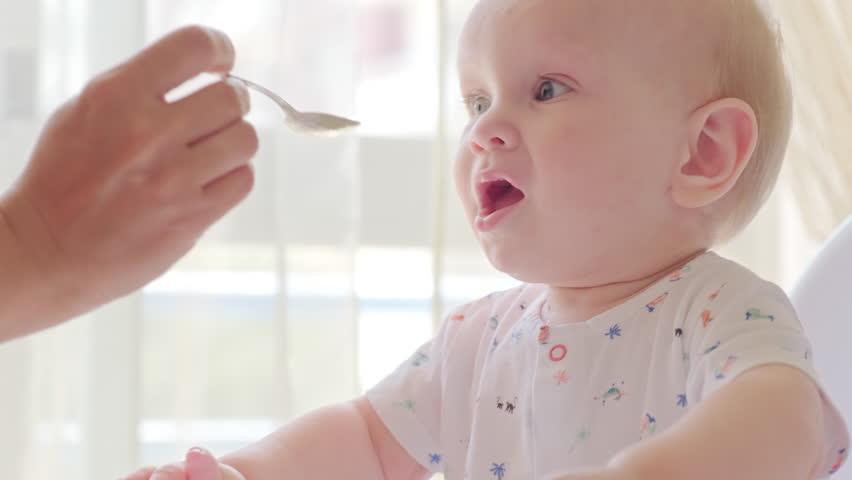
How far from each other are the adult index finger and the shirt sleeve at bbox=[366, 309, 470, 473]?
0.43 meters

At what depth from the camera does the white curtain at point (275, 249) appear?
1.48 m

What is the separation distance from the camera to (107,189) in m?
0.65

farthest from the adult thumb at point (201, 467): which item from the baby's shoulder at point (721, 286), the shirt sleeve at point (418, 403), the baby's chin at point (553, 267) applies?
the baby's shoulder at point (721, 286)

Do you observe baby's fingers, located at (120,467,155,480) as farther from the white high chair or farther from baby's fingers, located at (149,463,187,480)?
the white high chair

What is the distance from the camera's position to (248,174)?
2.33 feet

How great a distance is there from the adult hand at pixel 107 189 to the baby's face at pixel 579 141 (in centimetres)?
31

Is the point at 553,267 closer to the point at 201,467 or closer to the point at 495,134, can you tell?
the point at 495,134

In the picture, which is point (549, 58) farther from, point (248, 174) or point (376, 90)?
point (376, 90)

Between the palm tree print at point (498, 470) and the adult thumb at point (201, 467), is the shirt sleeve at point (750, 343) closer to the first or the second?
the palm tree print at point (498, 470)

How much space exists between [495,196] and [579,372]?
18 centimetres

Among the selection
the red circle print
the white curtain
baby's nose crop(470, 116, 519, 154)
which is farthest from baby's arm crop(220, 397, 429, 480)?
the white curtain

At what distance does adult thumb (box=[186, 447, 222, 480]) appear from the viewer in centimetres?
81

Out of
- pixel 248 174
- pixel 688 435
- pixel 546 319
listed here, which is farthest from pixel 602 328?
pixel 248 174

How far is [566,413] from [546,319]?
12 cm
